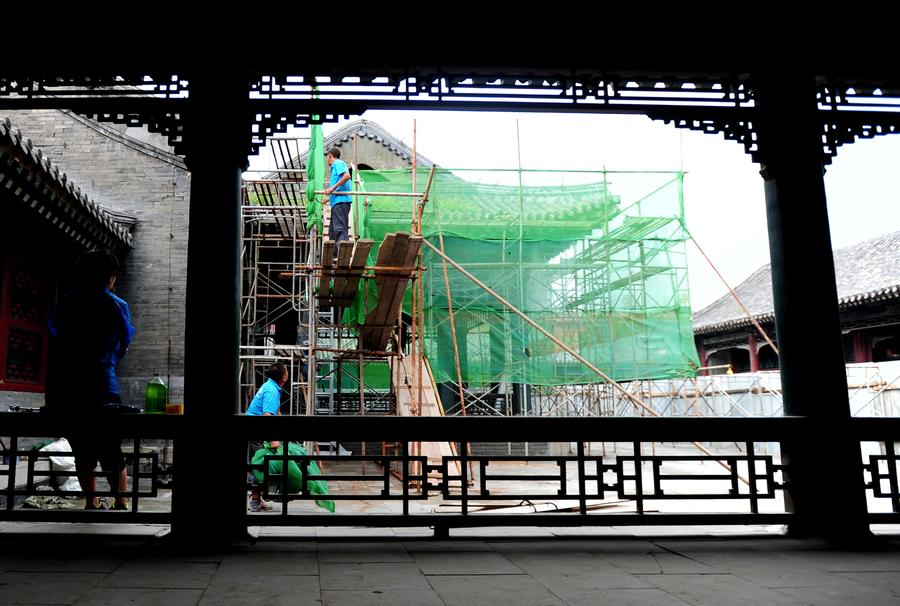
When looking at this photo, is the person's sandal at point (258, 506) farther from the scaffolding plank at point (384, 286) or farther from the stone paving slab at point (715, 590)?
the stone paving slab at point (715, 590)

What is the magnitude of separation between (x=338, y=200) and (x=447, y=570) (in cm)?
646

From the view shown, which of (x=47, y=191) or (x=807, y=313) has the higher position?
(x=47, y=191)

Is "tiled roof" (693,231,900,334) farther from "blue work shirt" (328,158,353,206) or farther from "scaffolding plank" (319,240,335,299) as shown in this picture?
"blue work shirt" (328,158,353,206)

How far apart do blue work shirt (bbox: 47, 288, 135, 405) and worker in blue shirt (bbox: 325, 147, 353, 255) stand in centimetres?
447

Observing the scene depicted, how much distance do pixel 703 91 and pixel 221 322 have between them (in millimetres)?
3490

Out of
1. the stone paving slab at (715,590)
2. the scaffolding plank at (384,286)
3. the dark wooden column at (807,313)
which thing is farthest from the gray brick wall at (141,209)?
the stone paving slab at (715,590)

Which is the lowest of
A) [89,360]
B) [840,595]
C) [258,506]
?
[258,506]

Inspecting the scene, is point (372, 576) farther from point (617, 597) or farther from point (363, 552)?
point (617, 597)

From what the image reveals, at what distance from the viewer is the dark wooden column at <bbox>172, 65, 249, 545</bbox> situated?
389cm

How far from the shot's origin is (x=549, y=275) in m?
12.0

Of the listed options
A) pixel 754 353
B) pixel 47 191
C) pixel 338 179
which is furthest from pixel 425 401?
pixel 754 353

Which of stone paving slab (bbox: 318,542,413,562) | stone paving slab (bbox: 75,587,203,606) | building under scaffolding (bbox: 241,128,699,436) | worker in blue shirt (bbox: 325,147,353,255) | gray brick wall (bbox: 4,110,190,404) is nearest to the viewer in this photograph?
stone paving slab (bbox: 75,587,203,606)

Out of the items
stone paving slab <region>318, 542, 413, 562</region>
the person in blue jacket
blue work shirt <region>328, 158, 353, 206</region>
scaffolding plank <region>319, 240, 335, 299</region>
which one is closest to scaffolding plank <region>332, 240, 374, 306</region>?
scaffolding plank <region>319, 240, 335, 299</region>

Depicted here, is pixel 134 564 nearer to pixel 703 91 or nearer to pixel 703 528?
pixel 703 528
